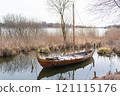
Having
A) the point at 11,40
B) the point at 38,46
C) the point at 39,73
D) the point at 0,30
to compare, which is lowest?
the point at 39,73

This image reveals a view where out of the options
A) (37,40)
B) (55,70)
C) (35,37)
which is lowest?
(55,70)

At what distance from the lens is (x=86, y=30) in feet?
51.4

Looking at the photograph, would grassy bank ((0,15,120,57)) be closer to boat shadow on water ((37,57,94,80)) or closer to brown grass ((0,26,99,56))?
brown grass ((0,26,99,56))

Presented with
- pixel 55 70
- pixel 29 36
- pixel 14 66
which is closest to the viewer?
pixel 55 70

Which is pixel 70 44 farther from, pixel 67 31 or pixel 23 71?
pixel 23 71

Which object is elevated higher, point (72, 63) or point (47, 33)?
point (47, 33)

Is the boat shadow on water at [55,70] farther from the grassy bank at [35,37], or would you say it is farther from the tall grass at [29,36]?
the tall grass at [29,36]

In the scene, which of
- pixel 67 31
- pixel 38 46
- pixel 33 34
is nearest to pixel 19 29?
pixel 33 34

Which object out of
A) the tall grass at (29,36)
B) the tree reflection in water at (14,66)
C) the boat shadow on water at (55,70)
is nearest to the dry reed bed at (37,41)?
the tall grass at (29,36)

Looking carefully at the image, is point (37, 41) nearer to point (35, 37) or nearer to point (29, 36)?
point (35, 37)

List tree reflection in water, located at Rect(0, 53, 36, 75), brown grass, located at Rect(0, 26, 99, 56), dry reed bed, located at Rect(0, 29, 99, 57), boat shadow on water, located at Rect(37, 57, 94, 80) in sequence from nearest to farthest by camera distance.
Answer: boat shadow on water, located at Rect(37, 57, 94, 80)
tree reflection in water, located at Rect(0, 53, 36, 75)
dry reed bed, located at Rect(0, 29, 99, 57)
brown grass, located at Rect(0, 26, 99, 56)

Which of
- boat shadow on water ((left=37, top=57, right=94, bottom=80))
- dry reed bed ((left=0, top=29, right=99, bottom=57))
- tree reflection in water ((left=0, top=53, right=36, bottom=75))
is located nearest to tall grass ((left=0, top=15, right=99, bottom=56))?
dry reed bed ((left=0, top=29, right=99, bottom=57))

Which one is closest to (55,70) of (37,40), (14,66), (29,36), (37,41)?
(14,66)

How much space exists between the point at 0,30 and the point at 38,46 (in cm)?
412
